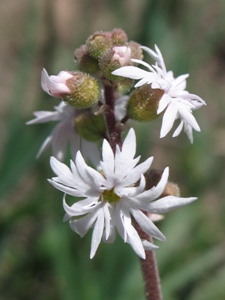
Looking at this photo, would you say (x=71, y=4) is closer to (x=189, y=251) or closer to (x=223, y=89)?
(x=223, y=89)

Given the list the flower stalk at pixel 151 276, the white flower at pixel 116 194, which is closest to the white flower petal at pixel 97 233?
the white flower at pixel 116 194

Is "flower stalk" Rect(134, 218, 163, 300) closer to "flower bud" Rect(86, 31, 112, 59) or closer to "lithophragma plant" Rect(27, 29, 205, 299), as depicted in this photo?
"lithophragma plant" Rect(27, 29, 205, 299)

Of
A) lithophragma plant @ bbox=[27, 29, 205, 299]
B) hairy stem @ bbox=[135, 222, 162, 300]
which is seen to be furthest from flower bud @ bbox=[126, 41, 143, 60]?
hairy stem @ bbox=[135, 222, 162, 300]

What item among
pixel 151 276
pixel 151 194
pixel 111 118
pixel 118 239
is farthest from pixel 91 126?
pixel 118 239

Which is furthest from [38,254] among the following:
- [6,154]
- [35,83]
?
[35,83]

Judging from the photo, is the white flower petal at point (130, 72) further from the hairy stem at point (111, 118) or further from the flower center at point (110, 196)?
the flower center at point (110, 196)

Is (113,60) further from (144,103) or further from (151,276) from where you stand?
(151,276)
